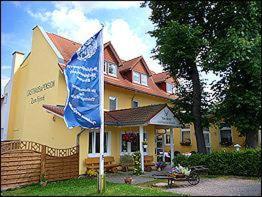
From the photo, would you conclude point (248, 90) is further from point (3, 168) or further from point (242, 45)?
point (3, 168)

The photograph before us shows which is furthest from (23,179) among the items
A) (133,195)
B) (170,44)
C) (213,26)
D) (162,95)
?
(162,95)

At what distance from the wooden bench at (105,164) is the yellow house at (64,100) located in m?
0.38

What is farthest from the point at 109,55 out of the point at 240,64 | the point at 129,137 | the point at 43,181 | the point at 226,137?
the point at 226,137

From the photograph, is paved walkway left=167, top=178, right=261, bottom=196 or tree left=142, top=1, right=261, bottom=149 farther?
tree left=142, top=1, right=261, bottom=149

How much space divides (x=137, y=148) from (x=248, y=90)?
31.2 feet

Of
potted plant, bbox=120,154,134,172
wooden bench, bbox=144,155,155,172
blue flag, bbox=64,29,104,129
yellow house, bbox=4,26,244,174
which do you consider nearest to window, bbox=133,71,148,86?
yellow house, bbox=4,26,244,174

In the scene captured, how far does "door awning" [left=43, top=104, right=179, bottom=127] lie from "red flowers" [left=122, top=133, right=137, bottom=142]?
1.65 metres

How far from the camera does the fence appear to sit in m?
12.2

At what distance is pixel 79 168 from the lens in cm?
1656

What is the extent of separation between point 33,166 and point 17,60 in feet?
48.4

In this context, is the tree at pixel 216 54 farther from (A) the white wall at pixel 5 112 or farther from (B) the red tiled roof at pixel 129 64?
(A) the white wall at pixel 5 112

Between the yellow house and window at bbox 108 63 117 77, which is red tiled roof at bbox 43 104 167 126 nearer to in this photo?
the yellow house

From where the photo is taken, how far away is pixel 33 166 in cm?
1335

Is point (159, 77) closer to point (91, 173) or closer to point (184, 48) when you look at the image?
point (184, 48)
